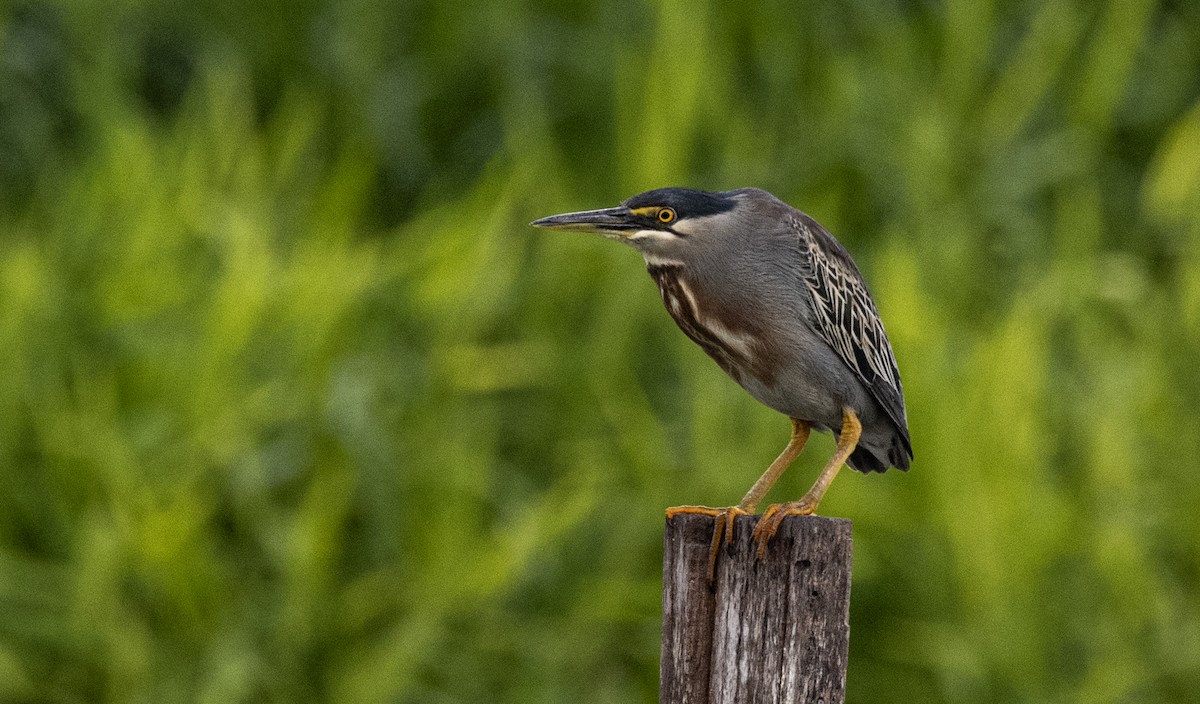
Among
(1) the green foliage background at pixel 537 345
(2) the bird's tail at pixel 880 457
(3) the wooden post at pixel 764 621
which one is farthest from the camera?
(1) the green foliage background at pixel 537 345

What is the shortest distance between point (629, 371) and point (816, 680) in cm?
382

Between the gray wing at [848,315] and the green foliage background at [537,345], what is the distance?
2116 millimetres

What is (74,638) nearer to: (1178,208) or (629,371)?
(629,371)

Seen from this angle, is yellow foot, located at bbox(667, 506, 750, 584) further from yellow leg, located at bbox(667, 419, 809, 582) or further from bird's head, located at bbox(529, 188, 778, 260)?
bird's head, located at bbox(529, 188, 778, 260)

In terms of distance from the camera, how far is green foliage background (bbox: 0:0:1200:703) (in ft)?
18.3

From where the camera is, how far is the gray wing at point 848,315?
3.49 meters

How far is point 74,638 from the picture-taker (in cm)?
550

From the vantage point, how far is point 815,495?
10.6 ft

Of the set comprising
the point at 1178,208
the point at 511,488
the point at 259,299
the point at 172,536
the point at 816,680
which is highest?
the point at 1178,208

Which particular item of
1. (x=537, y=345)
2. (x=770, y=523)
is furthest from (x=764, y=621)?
(x=537, y=345)

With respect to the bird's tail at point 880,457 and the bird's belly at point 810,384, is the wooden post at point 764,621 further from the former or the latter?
the bird's tail at point 880,457

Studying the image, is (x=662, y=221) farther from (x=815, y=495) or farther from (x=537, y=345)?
(x=537, y=345)

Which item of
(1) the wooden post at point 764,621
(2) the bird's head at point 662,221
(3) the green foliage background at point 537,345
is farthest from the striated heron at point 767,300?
(3) the green foliage background at point 537,345

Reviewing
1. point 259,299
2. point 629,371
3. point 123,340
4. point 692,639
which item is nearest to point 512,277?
point 629,371
